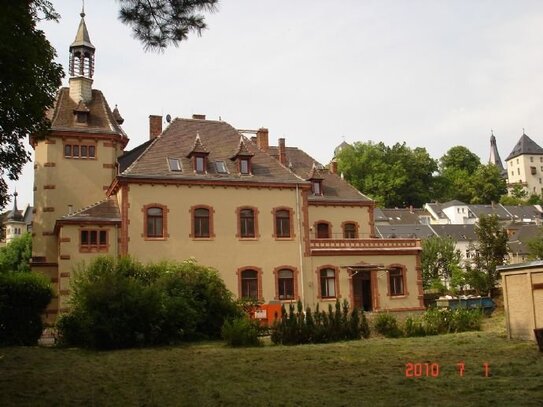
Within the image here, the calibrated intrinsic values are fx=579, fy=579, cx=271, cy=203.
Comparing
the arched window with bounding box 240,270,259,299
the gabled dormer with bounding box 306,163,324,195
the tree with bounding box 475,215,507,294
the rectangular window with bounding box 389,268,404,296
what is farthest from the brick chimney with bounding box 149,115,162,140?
the tree with bounding box 475,215,507,294

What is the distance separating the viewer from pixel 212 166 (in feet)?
106

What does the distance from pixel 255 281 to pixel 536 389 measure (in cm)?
2296

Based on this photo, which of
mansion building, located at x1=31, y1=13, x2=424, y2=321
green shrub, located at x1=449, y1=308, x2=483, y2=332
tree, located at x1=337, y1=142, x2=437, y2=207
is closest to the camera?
green shrub, located at x1=449, y1=308, x2=483, y2=332

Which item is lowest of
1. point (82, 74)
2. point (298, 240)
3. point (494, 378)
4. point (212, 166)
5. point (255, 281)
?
point (494, 378)

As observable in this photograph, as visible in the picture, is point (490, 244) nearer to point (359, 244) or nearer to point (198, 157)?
point (359, 244)

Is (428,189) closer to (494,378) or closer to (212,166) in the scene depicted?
(212,166)

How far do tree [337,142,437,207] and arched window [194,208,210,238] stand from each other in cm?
5393

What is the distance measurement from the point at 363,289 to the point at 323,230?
5.00m

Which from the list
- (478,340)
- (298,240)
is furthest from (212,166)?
(478,340)

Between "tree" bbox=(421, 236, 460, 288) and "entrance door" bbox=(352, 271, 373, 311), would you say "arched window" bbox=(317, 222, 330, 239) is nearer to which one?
"entrance door" bbox=(352, 271, 373, 311)

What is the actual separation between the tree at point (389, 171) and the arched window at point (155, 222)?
55.4 m

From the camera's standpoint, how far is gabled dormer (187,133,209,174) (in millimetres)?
31484

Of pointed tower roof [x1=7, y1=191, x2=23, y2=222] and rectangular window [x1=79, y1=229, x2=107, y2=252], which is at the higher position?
pointed tower roof [x1=7, y1=191, x2=23, y2=222]

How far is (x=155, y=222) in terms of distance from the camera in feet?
98.9
